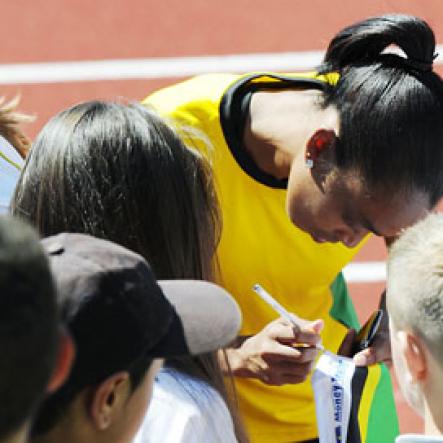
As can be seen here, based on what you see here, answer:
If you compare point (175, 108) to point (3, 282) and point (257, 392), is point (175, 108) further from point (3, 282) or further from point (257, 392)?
point (3, 282)

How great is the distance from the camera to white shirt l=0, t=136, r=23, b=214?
2432 millimetres

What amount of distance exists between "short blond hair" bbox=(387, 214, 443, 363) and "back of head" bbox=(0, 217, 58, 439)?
87cm

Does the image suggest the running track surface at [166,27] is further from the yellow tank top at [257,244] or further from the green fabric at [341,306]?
the yellow tank top at [257,244]

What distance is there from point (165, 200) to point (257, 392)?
998 mm

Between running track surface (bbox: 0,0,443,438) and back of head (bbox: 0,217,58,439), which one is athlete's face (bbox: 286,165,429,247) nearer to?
back of head (bbox: 0,217,58,439)

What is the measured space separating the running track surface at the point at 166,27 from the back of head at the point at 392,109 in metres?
3.57

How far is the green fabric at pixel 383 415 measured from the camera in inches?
104

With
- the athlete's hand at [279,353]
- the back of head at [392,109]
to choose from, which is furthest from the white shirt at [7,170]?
the back of head at [392,109]

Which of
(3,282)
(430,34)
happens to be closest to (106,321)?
(3,282)

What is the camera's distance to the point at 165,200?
6.03 ft

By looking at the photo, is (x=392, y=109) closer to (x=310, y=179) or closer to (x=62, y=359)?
(x=310, y=179)

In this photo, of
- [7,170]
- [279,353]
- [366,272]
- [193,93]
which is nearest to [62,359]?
[279,353]

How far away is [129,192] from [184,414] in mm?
408

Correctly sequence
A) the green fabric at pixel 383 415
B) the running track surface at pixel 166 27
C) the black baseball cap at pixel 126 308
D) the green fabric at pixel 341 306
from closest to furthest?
the black baseball cap at pixel 126 308, the green fabric at pixel 383 415, the green fabric at pixel 341 306, the running track surface at pixel 166 27
